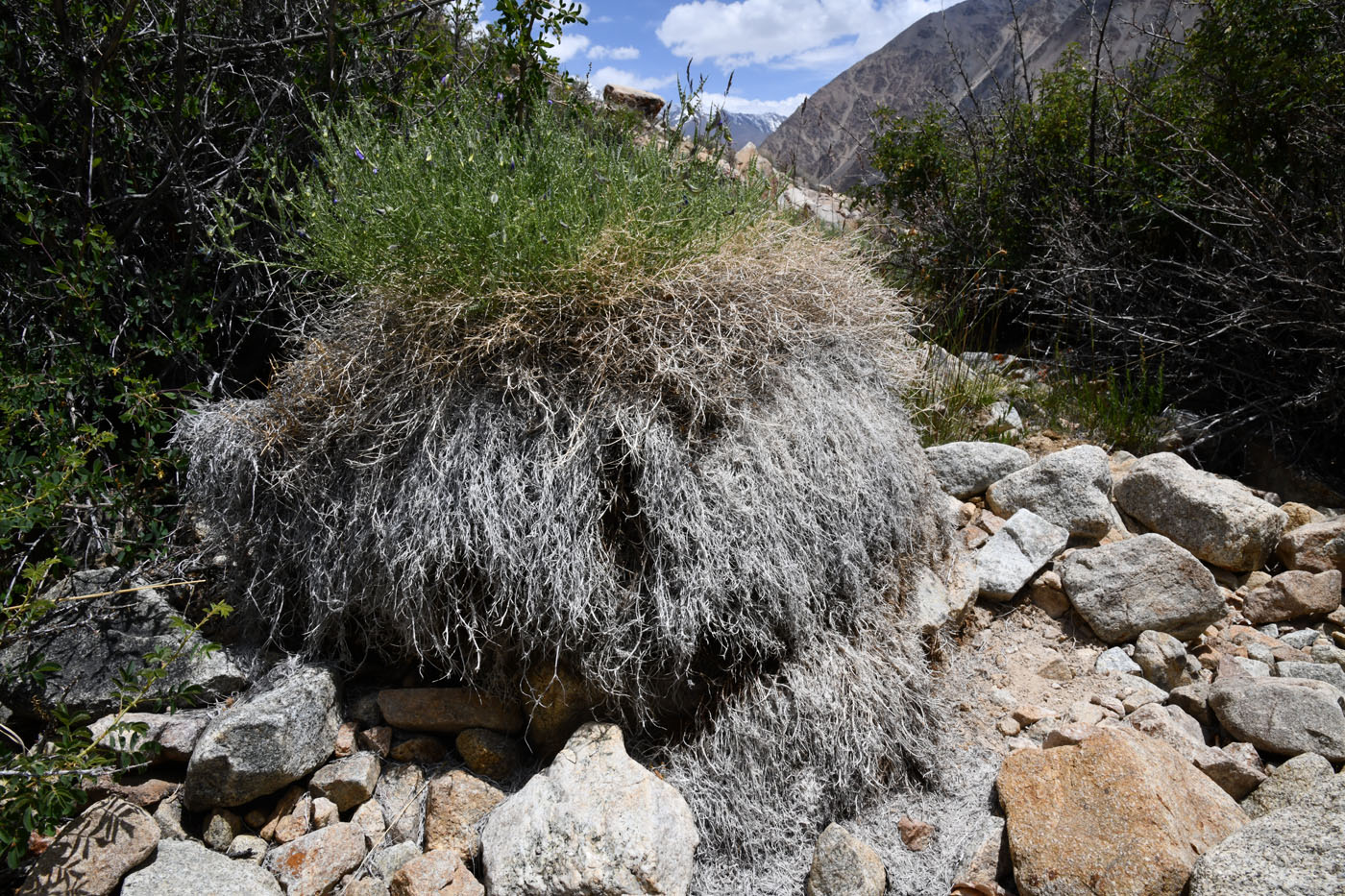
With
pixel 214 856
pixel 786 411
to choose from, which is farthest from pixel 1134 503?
pixel 214 856

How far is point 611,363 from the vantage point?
7.77ft

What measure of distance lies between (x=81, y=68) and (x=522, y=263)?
172 centimetres

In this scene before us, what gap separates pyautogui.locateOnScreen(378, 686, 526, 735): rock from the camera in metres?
2.31

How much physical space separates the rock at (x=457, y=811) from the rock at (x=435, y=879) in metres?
0.09

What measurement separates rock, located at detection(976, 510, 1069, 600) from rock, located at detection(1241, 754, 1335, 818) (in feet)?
3.05

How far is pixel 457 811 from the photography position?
2123 millimetres

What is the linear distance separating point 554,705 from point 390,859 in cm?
56

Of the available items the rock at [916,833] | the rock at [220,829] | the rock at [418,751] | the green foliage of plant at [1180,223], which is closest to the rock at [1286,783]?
the rock at [916,833]

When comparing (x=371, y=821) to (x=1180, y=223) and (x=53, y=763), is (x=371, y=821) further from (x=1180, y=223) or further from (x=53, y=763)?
(x=1180, y=223)

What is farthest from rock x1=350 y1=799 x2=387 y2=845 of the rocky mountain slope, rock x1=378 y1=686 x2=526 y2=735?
the rocky mountain slope

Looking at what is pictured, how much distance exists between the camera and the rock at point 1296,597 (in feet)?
9.12

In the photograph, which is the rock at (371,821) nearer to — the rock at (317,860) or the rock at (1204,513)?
the rock at (317,860)

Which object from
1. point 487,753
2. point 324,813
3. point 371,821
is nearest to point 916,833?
point 487,753

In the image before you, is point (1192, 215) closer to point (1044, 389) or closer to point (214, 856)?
point (1044, 389)
